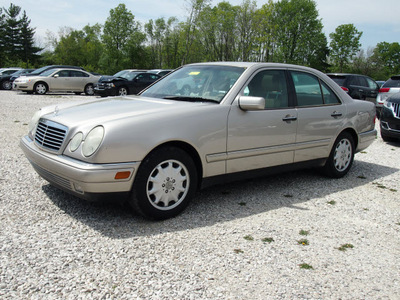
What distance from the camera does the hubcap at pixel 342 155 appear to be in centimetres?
577

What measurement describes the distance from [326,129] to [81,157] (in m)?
3.47

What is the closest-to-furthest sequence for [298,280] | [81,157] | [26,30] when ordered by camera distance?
[298,280] → [81,157] → [26,30]

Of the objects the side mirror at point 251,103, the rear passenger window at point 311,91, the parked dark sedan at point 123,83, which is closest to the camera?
the side mirror at point 251,103

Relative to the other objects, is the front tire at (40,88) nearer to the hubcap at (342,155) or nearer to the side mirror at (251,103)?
the hubcap at (342,155)

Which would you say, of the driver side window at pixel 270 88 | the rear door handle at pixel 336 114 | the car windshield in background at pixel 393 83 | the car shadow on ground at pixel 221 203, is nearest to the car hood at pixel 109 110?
the driver side window at pixel 270 88

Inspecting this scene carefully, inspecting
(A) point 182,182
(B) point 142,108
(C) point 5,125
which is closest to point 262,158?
(A) point 182,182

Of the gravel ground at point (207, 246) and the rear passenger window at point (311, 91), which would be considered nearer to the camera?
the gravel ground at point (207, 246)

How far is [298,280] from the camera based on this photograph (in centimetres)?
291

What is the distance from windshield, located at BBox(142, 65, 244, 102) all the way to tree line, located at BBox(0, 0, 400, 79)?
158 feet

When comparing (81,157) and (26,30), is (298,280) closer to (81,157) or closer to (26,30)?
(81,157)

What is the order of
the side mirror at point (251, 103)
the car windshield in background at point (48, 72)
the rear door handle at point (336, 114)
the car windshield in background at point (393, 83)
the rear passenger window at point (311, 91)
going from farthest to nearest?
the car windshield in background at point (48, 72) < the car windshield in background at point (393, 83) < the rear door handle at point (336, 114) < the rear passenger window at point (311, 91) < the side mirror at point (251, 103)

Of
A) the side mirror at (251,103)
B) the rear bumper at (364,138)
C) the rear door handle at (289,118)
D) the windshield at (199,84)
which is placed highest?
the windshield at (199,84)

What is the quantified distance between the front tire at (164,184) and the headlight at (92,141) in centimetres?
47

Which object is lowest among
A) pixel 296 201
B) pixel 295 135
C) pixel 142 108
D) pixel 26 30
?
pixel 296 201
